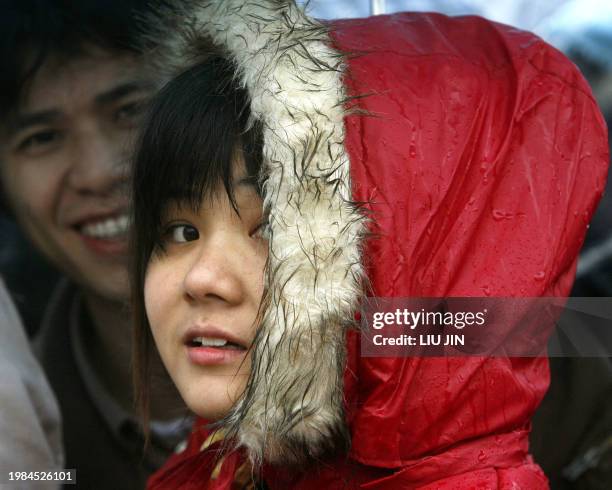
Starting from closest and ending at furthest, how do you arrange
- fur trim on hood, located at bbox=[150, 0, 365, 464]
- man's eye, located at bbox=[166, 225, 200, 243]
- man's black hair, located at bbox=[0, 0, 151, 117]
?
fur trim on hood, located at bbox=[150, 0, 365, 464]
man's eye, located at bbox=[166, 225, 200, 243]
man's black hair, located at bbox=[0, 0, 151, 117]

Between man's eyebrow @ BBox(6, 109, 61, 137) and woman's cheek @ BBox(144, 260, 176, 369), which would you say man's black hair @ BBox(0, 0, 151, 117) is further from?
woman's cheek @ BBox(144, 260, 176, 369)

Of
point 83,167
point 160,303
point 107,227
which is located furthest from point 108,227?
point 160,303

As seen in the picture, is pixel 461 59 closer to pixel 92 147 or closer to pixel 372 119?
pixel 372 119

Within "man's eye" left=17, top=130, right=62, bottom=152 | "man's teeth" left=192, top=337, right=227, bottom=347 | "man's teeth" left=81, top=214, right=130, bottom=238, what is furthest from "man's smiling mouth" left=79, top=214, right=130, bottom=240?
"man's teeth" left=192, top=337, right=227, bottom=347

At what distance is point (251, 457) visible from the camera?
3.44ft

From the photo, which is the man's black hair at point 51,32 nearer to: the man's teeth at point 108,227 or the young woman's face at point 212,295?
the man's teeth at point 108,227

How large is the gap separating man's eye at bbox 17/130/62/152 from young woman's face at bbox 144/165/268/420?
0.59m

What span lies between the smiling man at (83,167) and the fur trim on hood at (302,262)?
0.56 meters

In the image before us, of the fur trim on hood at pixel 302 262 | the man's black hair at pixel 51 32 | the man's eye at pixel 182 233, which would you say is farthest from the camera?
the man's black hair at pixel 51 32

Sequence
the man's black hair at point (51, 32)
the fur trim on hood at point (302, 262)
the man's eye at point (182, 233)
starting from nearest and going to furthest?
the fur trim on hood at point (302, 262) < the man's eye at point (182, 233) < the man's black hair at point (51, 32)

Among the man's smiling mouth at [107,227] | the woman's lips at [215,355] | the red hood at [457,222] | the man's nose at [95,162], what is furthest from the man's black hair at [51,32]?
the woman's lips at [215,355]

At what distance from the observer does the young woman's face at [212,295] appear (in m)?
1.04

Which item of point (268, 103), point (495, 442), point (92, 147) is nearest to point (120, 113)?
point (92, 147)

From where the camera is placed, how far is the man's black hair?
5.19 feet
